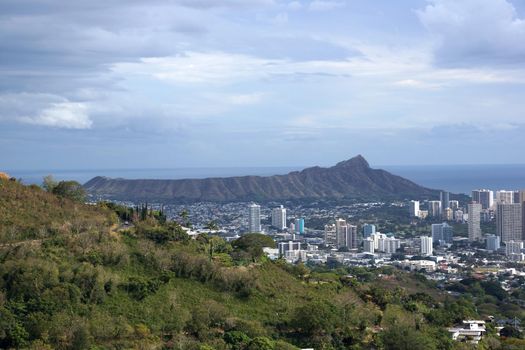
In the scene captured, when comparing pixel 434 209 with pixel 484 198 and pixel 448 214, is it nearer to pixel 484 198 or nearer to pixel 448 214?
pixel 448 214

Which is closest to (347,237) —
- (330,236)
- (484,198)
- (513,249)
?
(330,236)

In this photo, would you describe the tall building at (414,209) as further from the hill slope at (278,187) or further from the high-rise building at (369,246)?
the high-rise building at (369,246)

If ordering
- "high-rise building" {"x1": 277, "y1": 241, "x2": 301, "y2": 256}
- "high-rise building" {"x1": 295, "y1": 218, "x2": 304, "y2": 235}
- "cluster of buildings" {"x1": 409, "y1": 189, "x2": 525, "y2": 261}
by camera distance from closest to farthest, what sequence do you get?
"high-rise building" {"x1": 277, "y1": 241, "x2": 301, "y2": 256} < "cluster of buildings" {"x1": 409, "y1": 189, "x2": 525, "y2": 261} < "high-rise building" {"x1": 295, "y1": 218, "x2": 304, "y2": 235}

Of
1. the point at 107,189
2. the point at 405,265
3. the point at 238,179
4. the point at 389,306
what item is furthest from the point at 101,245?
the point at 238,179

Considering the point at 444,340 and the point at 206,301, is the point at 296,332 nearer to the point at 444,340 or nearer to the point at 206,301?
the point at 206,301

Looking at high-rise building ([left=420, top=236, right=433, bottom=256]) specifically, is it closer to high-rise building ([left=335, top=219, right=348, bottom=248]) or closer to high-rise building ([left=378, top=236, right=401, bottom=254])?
high-rise building ([left=378, top=236, right=401, bottom=254])

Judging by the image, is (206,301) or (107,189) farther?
(107,189)

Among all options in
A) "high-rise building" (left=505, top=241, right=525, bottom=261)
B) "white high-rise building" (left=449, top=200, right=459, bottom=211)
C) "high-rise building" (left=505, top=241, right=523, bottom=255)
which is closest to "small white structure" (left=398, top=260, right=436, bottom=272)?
"high-rise building" (left=505, top=241, right=525, bottom=261)
